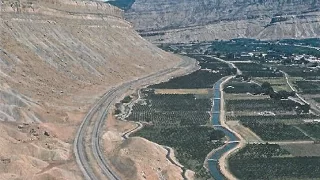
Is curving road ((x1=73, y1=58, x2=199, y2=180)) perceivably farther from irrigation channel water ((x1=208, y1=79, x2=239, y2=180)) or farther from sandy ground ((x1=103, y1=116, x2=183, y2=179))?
irrigation channel water ((x1=208, y1=79, x2=239, y2=180))

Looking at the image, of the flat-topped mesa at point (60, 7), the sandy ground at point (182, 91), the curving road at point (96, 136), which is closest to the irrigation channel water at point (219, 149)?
the sandy ground at point (182, 91)

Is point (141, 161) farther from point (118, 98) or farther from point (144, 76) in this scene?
point (144, 76)

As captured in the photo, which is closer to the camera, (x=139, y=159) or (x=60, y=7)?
(x=139, y=159)

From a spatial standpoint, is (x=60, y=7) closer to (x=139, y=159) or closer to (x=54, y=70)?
(x=54, y=70)

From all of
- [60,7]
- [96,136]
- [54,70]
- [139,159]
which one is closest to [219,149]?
[139,159]

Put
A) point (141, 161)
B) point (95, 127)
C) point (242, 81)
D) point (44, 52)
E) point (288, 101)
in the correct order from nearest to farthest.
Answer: point (141, 161) < point (95, 127) < point (288, 101) < point (44, 52) < point (242, 81)

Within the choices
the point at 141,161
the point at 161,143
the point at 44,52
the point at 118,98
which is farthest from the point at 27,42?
the point at 141,161
